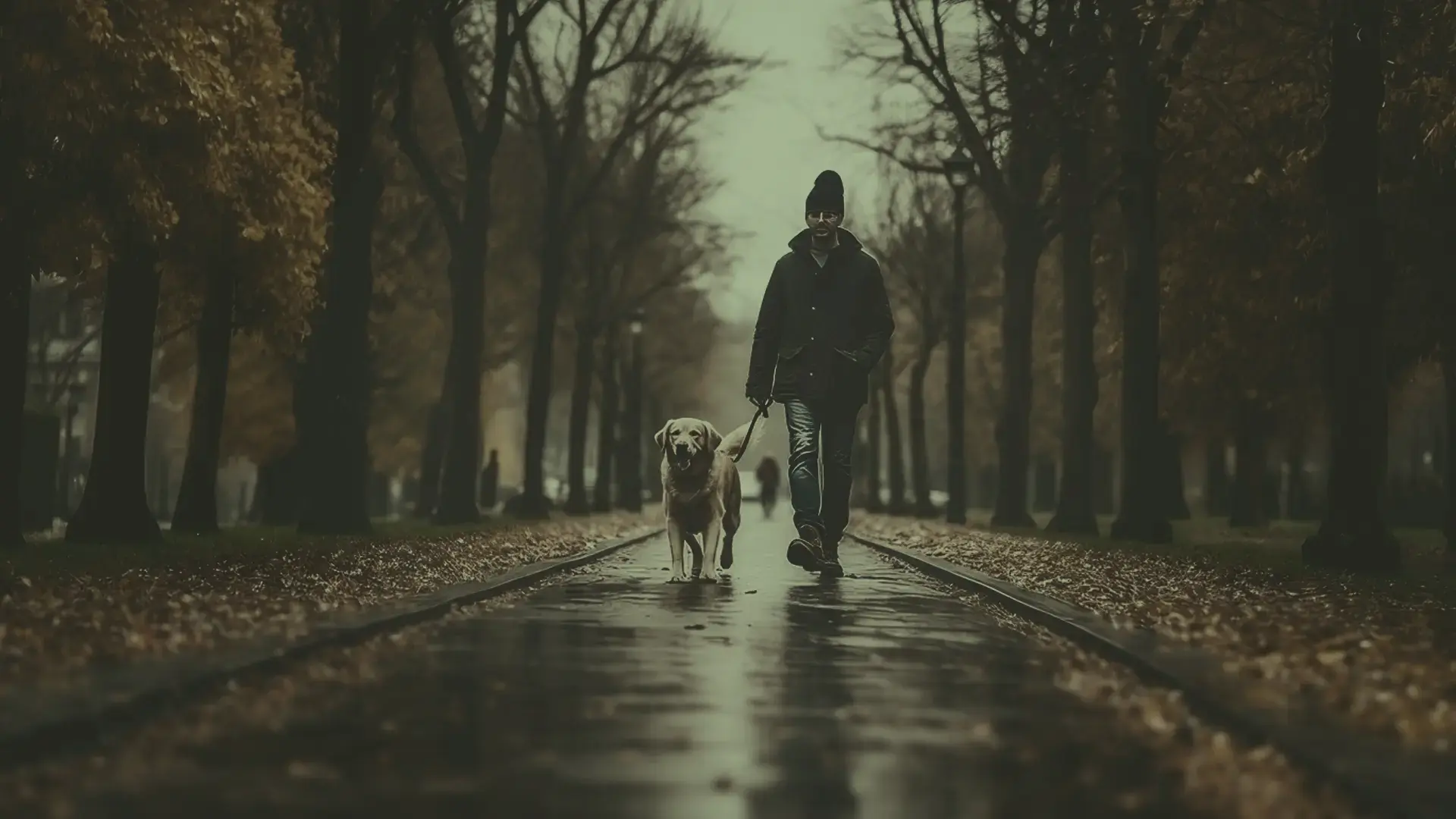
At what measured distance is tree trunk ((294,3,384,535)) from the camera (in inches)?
1087

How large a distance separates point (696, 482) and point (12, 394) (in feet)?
27.3

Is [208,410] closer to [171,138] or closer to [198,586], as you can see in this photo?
[171,138]

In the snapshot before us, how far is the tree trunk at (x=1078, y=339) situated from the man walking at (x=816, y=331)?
1549 cm

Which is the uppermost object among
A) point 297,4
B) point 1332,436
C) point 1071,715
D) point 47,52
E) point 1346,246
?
point 297,4

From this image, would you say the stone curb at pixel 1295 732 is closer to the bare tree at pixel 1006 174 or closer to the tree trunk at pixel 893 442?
the bare tree at pixel 1006 174

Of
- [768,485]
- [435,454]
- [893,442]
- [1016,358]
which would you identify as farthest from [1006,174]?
[768,485]

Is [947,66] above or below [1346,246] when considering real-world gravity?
above

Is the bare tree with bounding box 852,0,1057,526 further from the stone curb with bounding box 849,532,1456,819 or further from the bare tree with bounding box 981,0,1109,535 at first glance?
the stone curb with bounding box 849,532,1456,819

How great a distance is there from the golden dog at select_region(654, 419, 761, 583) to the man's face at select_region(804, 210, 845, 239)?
78.2 inches

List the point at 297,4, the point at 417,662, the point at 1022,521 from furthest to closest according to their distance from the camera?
the point at 1022,521 < the point at 297,4 < the point at 417,662

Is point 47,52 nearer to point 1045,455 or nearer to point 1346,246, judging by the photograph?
Answer: point 1346,246

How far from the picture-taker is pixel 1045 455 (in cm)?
7250

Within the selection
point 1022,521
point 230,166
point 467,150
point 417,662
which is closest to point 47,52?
point 230,166

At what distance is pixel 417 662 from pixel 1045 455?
61154 millimetres
